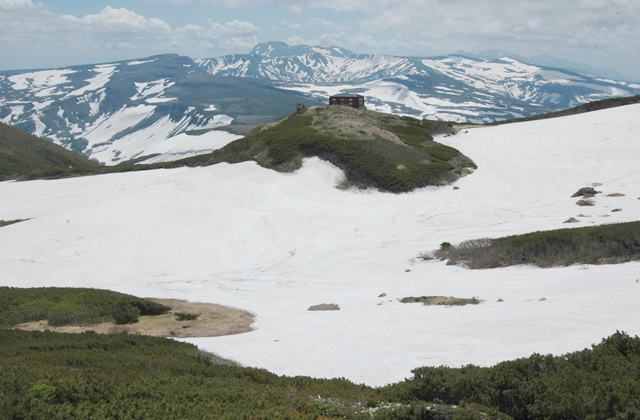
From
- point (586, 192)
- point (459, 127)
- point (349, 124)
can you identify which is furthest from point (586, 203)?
point (459, 127)

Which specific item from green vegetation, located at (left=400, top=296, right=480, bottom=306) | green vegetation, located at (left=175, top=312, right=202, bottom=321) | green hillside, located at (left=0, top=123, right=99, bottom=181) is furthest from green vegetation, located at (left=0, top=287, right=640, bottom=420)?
green hillside, located at (left=0, top=123, right=99, bottom=181)

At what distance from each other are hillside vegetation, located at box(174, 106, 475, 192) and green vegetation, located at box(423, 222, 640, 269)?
1785 centimetres

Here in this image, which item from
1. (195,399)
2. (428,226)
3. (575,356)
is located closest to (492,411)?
(575,356)

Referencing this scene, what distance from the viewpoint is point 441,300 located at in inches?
700

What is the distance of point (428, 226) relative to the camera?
33.0 metres

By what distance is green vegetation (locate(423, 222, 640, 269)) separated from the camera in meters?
19.6

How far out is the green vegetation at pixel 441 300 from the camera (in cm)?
1700

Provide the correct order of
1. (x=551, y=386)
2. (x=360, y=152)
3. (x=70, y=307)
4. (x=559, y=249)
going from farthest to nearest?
(x=360, y=152)
(x=559, y=249)
(x=70, y=307)
(x=551, y=386)

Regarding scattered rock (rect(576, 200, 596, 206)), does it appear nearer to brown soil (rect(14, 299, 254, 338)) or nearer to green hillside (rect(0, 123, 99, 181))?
brown soil (rect(14, 299, 254, 338))

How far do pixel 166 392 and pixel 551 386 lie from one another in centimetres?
752

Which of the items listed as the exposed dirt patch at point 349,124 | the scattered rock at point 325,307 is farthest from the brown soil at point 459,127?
the scattered rock at point 325,307

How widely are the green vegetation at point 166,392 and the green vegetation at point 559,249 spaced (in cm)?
1498

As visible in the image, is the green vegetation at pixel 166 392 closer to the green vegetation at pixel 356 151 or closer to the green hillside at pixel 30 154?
the green vegetation at pixel 356 151

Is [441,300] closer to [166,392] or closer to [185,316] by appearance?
[185,316]
